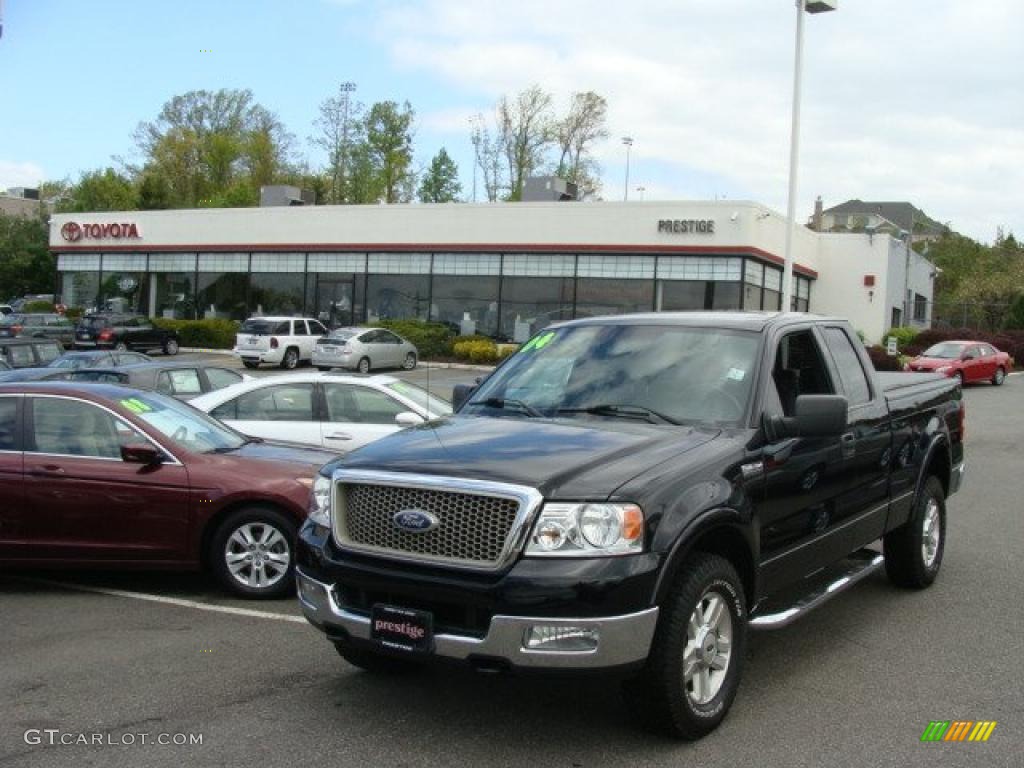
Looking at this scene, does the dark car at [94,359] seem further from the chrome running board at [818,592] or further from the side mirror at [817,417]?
the side mirror at [817,417]

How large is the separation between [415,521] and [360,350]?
94.5 ft

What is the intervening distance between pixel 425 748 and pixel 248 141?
79.9 metres

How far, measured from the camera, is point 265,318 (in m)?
34.7

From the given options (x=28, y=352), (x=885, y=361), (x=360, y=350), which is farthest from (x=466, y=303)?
(x=28, y=352)

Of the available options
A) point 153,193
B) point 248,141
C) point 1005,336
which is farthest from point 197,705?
point 248,141

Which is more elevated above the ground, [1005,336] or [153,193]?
[153,193]

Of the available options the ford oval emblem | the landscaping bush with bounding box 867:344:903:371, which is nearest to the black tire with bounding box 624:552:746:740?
the ford oval emblem

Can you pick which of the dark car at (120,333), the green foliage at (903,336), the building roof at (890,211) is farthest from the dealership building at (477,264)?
the building roof at (890,211)

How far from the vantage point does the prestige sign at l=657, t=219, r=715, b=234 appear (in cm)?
3447

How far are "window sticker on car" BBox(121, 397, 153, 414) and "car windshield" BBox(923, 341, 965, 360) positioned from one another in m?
28.0

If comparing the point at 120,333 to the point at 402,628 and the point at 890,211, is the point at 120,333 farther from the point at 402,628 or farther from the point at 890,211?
the point at 890,211

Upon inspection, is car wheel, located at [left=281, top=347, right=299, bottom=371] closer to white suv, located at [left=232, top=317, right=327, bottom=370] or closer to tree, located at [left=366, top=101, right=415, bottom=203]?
white suv, located at [left=232, top=317, right=327, bottom=370]

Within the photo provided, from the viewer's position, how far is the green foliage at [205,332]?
139 ft

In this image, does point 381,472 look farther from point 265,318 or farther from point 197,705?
point 265,318
